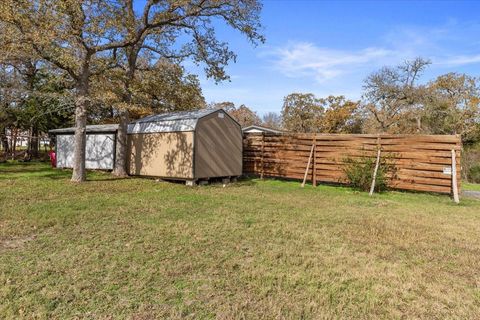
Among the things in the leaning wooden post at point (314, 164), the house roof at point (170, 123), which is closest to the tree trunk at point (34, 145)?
the house roof at point (170, 123)

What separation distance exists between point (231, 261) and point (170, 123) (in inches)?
309

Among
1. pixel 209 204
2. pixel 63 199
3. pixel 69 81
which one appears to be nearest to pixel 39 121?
pixel 69 81

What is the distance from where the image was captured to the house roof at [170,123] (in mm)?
10109

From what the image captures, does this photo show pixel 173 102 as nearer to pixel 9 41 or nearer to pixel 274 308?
pixel 9 41

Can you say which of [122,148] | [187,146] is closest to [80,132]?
[122,148]

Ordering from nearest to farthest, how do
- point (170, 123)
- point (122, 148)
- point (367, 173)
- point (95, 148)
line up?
point (367, 173) → point (170, 123) → point (122, 148) → point (95, 148)

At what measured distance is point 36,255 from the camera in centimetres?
353

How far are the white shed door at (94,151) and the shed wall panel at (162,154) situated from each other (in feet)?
5.10

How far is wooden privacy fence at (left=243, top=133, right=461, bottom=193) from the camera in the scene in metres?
8.91

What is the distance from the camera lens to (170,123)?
10641mm

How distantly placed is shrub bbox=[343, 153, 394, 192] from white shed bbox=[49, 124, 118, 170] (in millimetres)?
9076

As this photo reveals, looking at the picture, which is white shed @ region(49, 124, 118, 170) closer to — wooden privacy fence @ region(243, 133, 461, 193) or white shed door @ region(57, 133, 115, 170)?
white shed door @ region(57, 133, 115, 170)

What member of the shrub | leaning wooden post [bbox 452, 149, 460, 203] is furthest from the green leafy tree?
leaning wooden post [bbox 452, 149, 460, 203]

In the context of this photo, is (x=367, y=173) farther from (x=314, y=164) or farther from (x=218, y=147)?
(x=218, y=147)
